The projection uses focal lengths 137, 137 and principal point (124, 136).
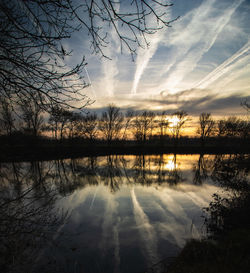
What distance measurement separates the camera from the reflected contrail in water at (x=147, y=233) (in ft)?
13.2

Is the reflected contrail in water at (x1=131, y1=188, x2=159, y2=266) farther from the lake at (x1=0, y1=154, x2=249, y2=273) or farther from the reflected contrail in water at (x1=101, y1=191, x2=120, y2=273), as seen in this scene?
the reflected contrail in water at (x1=101, y1=191, x2=120, y2=273)

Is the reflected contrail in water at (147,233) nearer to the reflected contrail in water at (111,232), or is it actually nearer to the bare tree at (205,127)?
the reflected contrail in water at (111,232)

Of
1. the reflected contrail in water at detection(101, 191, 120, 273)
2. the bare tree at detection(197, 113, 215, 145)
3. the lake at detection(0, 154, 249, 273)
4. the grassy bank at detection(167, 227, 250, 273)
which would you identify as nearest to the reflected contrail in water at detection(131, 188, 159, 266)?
the lake at detection(0, 154, 249, 273)

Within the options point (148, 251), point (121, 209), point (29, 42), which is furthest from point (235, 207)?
point (29, 42)

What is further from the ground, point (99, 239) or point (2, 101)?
point (2, 101)

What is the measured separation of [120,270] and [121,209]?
11.6ft

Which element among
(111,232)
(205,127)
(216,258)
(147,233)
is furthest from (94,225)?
(205,127)

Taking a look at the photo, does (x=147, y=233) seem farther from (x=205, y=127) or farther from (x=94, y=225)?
(x=205, y=127)

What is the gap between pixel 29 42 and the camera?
196 cm

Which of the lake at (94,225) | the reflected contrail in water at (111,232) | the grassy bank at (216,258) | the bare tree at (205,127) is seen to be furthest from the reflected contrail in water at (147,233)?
the bare tree at (205,127)

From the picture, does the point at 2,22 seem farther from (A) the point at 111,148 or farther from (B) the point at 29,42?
(A) the point at 111,148

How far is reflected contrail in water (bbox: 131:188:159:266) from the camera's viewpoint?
13.2 feet

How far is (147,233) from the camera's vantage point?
5.14 m

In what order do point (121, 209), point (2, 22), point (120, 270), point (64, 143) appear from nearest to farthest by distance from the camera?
point (2, 22) < point (120, 270) < point (121, 209) < point (64, 143)
